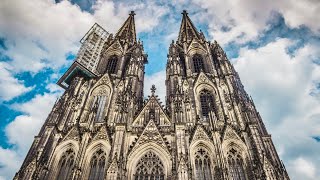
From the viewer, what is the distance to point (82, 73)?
26234mm

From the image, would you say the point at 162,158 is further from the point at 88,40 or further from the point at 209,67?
the point at 88,40

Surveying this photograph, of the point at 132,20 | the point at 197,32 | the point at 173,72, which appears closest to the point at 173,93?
the point at 173,72

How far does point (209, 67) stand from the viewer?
26.9m

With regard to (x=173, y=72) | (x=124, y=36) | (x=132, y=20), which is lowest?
(x=173, y=72)

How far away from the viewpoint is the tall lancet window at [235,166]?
1744 centimetres

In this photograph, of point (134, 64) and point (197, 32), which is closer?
point (134, 64)

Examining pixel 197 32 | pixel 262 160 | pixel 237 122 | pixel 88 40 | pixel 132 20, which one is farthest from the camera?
pixel 132 20

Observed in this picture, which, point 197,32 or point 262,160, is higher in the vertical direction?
point 197,32

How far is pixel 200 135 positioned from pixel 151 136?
12.0 feet

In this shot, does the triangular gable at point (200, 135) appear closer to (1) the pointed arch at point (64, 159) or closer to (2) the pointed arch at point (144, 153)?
(2) the pointed arch at point (144, 153)

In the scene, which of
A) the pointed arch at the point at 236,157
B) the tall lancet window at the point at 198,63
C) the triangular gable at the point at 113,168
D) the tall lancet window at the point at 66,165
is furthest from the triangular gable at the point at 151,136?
the tall lancet window at the point at 198,63

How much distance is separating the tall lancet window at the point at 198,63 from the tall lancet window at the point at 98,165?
1304cm

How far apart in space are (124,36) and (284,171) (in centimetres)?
2446

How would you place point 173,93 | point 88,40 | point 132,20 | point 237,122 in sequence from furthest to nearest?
point 132,20, point 88,40, point 173,93, point 237,122
